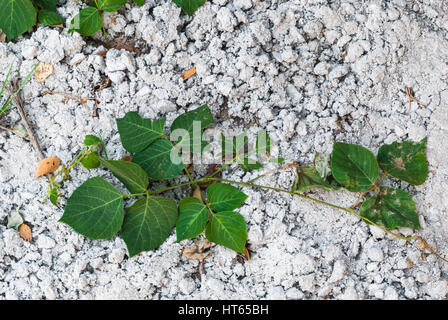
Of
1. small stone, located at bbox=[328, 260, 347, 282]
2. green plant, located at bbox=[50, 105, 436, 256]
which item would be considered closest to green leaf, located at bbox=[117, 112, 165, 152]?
green plant, located at bbox=[50, 105, 436, 256]

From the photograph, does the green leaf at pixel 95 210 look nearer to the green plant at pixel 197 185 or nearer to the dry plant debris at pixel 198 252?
the green plant at pixel 197 185

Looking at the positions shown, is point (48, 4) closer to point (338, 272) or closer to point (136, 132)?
point (136, 132)

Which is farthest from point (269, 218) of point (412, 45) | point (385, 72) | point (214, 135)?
point (412, 45)

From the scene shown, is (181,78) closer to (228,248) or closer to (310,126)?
(310,126)

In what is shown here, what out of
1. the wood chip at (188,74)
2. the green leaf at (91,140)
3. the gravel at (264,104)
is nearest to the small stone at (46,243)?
the gravel at (264,104)

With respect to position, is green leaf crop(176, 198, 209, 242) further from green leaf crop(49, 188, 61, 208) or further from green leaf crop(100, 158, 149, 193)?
green leaf crop(49, 188, 61, 208)

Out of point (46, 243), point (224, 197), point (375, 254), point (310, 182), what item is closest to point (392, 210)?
point (375, 254)
